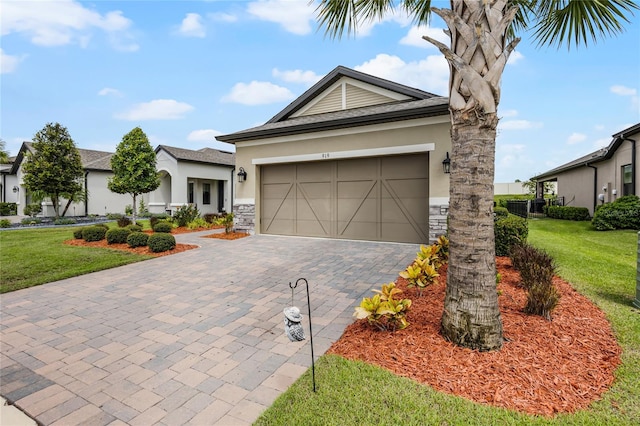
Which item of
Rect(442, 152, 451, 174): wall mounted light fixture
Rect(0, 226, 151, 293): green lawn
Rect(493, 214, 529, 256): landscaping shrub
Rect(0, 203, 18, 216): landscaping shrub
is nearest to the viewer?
Rect(0, 226, 151, 293): green lawn

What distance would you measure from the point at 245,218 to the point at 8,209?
2248cm

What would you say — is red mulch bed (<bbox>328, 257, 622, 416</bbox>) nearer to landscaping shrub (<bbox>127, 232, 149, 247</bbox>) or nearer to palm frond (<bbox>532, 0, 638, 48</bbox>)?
palm frond (<bbox>532, 0, 638, 48</bbox>)

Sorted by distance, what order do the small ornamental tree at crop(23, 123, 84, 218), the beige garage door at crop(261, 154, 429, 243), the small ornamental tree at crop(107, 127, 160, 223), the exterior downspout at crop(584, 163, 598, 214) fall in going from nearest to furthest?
the beige garage door at crop(261, 154, 429, 243) < the small ornamental tree at crop(107, 127, 160, 223) < the small ornamental tree at crop(23, 123, 84, 218) < the exterior downspout at crop(584, 163, 598, 214)

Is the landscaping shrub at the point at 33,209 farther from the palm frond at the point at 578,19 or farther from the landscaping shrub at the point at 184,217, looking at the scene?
the palm frond at the point at 578,19

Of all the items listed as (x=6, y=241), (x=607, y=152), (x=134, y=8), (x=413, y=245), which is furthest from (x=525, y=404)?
(x=607, y=152)

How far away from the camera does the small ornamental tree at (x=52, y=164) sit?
16203 millimetres

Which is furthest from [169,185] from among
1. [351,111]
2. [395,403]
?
[395,403]

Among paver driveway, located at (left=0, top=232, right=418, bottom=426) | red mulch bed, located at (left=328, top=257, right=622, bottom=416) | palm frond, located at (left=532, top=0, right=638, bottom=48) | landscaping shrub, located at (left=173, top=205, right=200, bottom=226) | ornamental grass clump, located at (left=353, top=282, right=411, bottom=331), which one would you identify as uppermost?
palm frond, located at (left=532, top=0, right=638, bottom=48)

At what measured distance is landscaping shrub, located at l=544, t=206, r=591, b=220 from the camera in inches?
639

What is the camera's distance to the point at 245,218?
12.1m

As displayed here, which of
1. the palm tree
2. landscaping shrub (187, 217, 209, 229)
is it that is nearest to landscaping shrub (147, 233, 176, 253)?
landscaping shrub (187, 217, 209, 229)

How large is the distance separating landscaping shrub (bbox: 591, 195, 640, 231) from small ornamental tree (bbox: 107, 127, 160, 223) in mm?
19056

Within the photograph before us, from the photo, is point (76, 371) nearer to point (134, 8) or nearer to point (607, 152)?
point (134, 8)

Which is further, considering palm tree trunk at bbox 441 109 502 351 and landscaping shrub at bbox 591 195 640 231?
landscaping shrub at bbox 591 195 640 231
